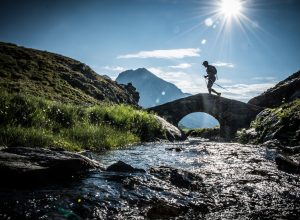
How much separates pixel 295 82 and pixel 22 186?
37.5 metres

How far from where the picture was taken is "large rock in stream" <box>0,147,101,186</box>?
5.89 metres

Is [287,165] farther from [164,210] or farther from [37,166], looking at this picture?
[37,166]

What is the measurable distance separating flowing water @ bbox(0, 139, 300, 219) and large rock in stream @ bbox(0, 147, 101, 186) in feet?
1.53

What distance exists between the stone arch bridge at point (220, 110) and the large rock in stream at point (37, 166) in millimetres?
29923

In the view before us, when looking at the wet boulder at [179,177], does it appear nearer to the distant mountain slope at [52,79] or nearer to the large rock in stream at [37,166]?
the large rock in stream at [37,166]

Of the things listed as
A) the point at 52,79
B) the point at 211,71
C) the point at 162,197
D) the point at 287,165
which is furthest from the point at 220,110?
the point at 162,197

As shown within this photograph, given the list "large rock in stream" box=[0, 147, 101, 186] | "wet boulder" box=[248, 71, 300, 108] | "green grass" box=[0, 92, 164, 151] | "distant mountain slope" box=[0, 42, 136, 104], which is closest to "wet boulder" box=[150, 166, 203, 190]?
"large rock in stream" box=[0, 147, 101, 186]

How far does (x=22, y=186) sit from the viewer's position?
576 centimetres

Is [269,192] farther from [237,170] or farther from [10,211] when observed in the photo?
[10,211]

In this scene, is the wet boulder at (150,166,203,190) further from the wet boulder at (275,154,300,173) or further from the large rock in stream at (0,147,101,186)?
the wet boulder at (275,154,300,173)

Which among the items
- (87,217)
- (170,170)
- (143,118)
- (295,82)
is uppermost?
(295,82)

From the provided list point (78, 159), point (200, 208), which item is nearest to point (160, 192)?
point (200, 208)

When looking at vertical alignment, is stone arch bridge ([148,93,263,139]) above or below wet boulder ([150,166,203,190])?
above

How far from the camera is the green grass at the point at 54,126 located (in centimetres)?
1135
